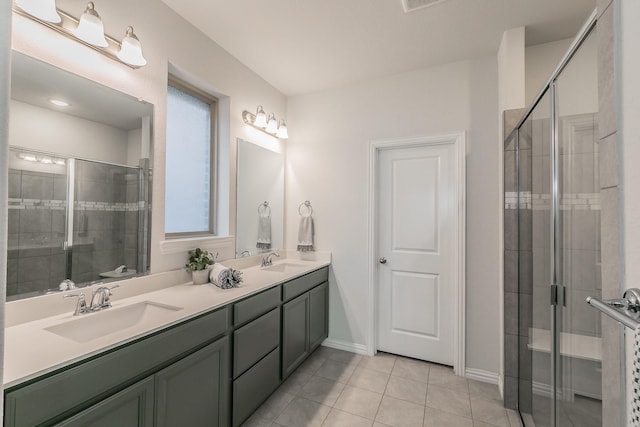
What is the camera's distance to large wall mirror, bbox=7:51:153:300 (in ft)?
4.06

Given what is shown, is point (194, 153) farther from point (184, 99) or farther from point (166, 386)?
point (166, 386)

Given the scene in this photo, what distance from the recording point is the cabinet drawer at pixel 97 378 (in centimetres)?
86

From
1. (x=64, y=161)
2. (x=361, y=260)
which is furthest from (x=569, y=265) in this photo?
(x=64, y=161)

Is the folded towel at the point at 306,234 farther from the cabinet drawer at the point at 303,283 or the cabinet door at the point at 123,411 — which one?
the cabinet door at the point at 123,411

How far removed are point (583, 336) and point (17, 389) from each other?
1819mm

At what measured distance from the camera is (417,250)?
2.65 m

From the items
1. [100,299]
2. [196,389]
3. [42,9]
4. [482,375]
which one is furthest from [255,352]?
[42,9]

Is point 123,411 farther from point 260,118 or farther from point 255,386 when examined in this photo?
point 260,118

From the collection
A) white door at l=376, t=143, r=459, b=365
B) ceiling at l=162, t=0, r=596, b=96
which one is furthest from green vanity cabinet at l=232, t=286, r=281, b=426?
ceiling at l=162, t=0, r=596, b=96

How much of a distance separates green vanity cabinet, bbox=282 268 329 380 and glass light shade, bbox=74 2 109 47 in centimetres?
178

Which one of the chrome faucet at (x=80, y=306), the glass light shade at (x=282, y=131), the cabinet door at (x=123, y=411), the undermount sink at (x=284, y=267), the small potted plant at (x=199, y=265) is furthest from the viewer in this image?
the glass light shade at (x=282, y=131)

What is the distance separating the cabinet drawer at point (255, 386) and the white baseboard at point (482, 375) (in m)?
1.56

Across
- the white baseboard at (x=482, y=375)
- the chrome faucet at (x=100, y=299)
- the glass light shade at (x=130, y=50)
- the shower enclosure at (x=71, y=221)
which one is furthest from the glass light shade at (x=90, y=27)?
the white baseboard at (x=482, y=375)

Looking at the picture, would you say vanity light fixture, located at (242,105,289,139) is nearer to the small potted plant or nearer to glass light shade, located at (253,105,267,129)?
glass light shade, located at (253,105,267,129)
